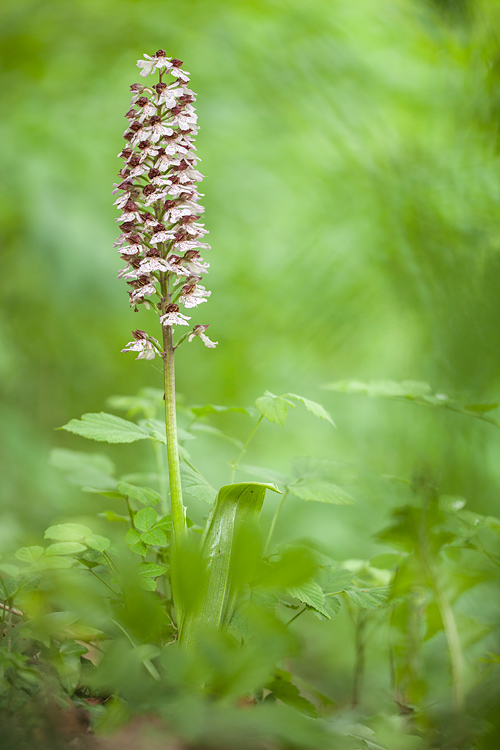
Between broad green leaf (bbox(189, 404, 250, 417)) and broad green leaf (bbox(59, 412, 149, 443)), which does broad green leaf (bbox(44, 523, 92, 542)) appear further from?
broad green leaf (bbox(189, 404, 250, 417))

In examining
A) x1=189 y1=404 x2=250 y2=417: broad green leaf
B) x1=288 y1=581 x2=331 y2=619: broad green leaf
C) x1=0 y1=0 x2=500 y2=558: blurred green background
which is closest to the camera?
x1=288 y1=581 x2=331 y2=619: broad green leaf

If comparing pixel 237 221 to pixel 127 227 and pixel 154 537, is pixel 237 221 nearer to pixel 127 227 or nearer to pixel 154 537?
pixel 127 227

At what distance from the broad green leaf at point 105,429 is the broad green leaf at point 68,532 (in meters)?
0.13

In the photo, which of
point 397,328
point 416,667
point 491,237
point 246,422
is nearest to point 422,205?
point 491,237

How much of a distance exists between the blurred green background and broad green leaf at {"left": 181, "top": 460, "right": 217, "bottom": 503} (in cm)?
39

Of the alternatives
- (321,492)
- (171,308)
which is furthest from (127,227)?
(321,492)

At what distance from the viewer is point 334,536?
6.47 ft

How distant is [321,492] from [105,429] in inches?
14.8

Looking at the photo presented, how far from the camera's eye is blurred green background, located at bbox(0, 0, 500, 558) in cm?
123

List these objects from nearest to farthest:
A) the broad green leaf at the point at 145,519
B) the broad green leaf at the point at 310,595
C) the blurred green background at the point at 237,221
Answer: the broad green leaf at the point at 310,595 → the broad green leaf at the point at 145,519 → the blurred green background at the point at 237,221

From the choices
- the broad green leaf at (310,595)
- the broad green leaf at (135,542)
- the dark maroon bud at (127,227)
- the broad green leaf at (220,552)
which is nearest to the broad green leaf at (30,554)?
the broad green leaf at (135,542)

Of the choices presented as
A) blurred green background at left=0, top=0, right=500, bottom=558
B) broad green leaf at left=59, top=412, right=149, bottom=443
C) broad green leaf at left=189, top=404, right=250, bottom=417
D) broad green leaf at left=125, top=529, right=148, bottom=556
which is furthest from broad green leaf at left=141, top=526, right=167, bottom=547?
blurred green background at left=0, top=0, right=500, bottom=558

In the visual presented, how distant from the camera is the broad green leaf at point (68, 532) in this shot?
70 cm

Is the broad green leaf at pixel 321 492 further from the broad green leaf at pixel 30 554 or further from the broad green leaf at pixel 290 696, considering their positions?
the broad green leaf at pixel 30 554
